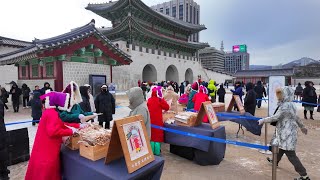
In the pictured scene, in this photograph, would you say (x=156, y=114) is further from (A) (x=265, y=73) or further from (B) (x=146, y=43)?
(A) (x=265, y=73)

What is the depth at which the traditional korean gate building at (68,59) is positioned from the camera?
1073 centimetres

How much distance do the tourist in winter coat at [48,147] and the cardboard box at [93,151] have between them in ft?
0.92

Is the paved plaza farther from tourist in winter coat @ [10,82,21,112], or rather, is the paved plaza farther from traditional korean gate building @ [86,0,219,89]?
traditional korean gate building @ [86,0,219,89]

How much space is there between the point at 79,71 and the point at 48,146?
33.8ft

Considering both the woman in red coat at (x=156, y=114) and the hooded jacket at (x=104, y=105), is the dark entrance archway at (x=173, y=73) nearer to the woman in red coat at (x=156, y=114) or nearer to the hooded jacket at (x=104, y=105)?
the hooded jacket at (x=104, y=105)

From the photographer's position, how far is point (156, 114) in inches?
177

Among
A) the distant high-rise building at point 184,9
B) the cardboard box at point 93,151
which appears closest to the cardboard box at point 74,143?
the cardboard box at point 93,151

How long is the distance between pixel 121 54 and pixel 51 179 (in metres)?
12.2

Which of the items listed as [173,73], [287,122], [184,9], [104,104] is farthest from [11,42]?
[184,9]

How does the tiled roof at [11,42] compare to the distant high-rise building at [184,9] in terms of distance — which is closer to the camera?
the tiled roof at [11,42]

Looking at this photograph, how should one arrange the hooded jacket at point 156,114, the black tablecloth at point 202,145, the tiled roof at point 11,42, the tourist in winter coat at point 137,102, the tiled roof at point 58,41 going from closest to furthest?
the tourist in winter coat at point 137,102
the black tablecloth at point 202,145
the hooded jacket at point 156,114
the tiled roof at point 58,41
the tiled roof at point 11,42

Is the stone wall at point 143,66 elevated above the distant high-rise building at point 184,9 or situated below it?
below

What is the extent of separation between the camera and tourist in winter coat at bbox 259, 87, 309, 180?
11.1ft

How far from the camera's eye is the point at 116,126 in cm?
204
